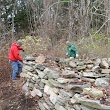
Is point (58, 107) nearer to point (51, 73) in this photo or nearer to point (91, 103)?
point (51, 73)

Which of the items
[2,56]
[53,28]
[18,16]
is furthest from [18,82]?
[18,16]

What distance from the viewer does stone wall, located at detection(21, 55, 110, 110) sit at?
452cm

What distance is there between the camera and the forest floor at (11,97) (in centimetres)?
→ 705

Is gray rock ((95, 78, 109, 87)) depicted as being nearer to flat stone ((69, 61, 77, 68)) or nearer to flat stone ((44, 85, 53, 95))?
flat stone ((44, 85, 53, 95))

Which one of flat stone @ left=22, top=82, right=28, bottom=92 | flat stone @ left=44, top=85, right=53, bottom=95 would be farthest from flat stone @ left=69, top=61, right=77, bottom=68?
flat stone @ left=22, top=82, right=28, bottom=92

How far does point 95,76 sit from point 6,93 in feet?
11.0

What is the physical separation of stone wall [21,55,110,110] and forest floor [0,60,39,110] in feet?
0.76

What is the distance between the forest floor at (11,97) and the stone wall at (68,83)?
232 millimetres

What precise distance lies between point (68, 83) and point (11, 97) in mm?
2860

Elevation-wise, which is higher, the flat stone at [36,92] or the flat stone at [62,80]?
the flat stone at [62,80]

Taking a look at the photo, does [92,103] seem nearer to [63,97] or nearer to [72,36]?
[63,97]

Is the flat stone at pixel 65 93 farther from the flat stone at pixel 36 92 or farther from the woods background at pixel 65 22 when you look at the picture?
the woods background at pixel 65 22

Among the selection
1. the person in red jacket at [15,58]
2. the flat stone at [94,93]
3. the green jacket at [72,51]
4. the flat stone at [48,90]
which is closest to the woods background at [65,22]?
the green jacket at [72,51]

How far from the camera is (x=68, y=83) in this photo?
5.45 metres
